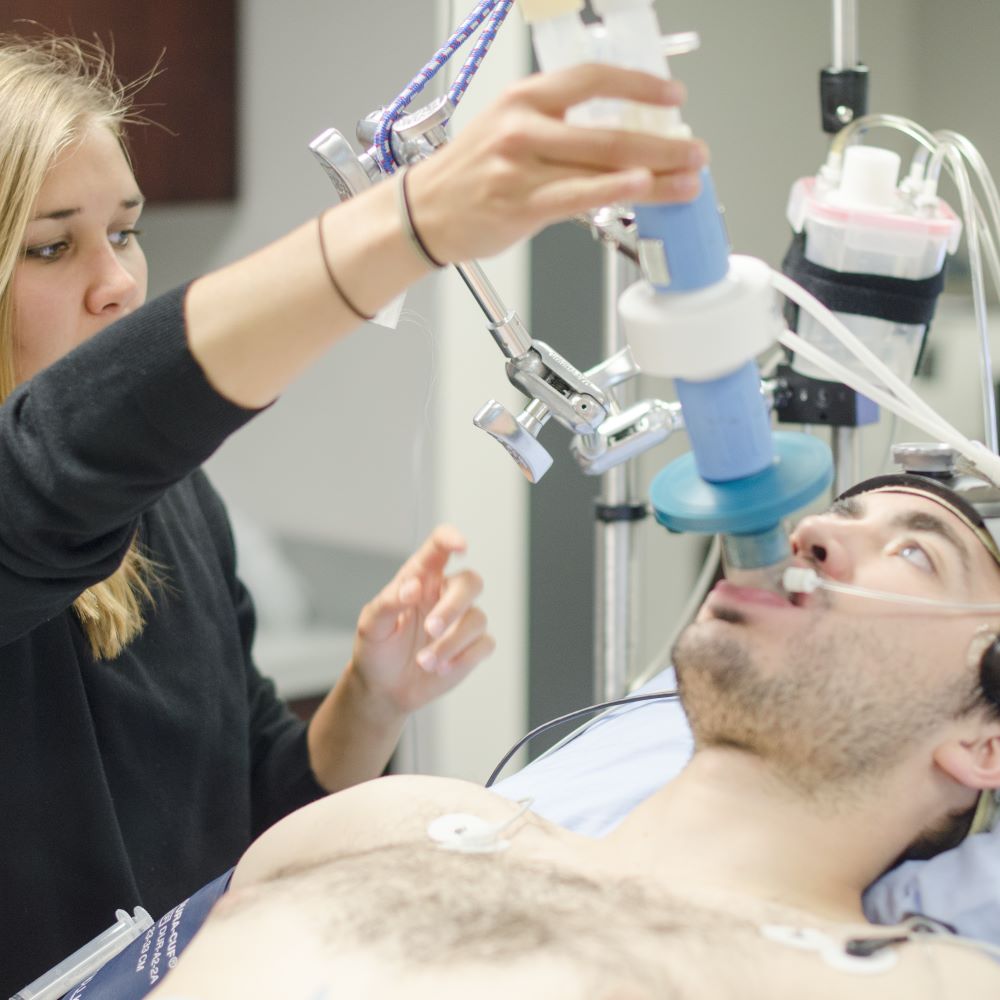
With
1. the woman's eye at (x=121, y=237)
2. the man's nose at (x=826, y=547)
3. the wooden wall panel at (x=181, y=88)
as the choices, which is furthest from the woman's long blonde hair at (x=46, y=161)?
the wooden wall panel at (x=181, y=88)

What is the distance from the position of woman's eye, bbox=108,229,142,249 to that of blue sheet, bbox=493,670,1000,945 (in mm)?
710

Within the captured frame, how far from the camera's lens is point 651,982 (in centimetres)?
90

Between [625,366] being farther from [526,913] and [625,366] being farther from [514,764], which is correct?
[514,764]

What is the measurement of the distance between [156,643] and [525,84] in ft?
2.92

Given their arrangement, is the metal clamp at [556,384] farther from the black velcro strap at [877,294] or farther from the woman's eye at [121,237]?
the woman's eye at [121,237]

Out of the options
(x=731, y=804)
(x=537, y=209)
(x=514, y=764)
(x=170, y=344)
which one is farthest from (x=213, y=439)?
(x=514, y=764)

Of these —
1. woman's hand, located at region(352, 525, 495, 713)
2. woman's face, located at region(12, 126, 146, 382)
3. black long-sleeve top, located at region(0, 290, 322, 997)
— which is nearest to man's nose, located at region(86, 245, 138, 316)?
woman's face, located at region(12, 126, 146, 382)

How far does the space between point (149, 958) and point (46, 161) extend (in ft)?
2.43

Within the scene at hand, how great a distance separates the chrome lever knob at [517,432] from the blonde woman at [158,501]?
0.16m

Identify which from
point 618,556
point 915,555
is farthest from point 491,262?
point 915,555

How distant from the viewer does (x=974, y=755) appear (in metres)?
1.13

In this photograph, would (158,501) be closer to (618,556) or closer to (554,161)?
(618,556)

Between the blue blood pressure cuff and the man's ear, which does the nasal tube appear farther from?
the blue blood pressure cuff

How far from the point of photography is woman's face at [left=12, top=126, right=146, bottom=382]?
48.9 inches
